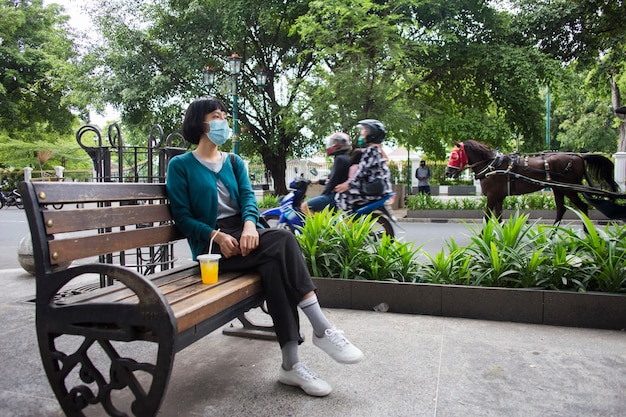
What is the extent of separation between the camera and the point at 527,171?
28.5 ft

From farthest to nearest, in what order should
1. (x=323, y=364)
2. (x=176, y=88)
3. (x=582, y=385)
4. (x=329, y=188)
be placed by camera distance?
(x=176, y=88) < (x=329, y=188) < (x=323, y=364) < (x=582, y=385)

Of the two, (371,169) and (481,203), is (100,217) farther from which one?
(481,203)

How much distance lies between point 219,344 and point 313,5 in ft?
40.9

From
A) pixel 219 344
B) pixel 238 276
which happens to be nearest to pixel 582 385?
pixel 238 276

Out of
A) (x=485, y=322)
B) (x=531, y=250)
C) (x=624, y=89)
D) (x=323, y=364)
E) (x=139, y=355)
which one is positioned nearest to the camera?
(x=323, y=364)

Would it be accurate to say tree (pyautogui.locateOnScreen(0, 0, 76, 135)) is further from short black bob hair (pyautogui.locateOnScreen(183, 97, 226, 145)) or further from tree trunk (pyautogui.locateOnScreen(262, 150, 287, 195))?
short black bob hair (pyautogui.locateOnScreen(183, 97, 226, 145))

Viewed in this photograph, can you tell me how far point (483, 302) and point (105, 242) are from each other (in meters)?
2.94

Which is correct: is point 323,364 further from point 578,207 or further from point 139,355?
point 578,207

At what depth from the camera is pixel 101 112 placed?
66.7ft

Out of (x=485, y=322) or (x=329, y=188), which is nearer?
(x=485, y=322)

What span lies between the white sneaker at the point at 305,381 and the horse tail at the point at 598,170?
7744mm

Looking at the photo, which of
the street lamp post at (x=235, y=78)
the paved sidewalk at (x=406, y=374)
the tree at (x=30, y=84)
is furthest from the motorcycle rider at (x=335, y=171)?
the tree at (x=30, y=84)

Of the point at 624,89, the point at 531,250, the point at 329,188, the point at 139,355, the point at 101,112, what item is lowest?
the point at 139,355

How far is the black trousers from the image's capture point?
266 cm
